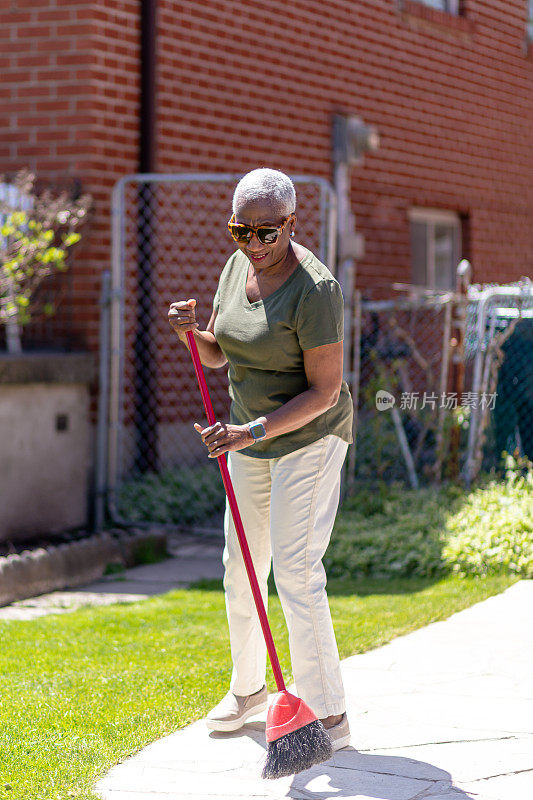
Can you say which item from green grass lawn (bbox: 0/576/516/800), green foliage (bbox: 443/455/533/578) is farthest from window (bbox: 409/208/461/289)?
green grass lawn (bbox: 0/576/516/800)

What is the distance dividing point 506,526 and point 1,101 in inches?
199

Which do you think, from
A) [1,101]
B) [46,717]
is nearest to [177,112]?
[1,101]

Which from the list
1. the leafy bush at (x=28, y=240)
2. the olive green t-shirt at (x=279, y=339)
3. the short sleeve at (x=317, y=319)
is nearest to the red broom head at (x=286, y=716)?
the olive green t-shirt at (x=279, y=339)

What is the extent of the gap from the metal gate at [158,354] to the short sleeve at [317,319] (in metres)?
4.12

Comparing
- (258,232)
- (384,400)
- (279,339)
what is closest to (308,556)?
(279,339)

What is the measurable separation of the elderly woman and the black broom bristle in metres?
0.23

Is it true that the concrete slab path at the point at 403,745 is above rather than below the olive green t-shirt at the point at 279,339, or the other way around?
below

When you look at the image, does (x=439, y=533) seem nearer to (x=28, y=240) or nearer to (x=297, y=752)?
(x=28, y=240)

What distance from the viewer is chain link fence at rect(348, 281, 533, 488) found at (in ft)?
25.7

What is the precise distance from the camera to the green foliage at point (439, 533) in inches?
255

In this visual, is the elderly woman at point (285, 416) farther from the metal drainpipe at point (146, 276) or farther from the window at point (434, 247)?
the window at point (434, 247)

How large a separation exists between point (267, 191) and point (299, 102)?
6957mm

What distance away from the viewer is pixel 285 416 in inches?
141

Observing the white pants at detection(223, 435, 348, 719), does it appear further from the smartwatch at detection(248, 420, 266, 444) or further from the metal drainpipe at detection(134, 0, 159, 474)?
the metal drainpipe at detection(134, 0, 159, 474)
